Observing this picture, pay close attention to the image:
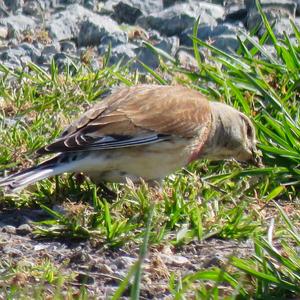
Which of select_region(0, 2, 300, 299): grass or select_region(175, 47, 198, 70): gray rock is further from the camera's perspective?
select_region(175, 47, 198, 70): gray rock

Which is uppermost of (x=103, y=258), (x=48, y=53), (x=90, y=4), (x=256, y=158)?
(x=90, y=4)

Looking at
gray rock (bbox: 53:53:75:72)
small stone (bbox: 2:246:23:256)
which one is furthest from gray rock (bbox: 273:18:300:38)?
small stone (bbox: 2:246:23:256)

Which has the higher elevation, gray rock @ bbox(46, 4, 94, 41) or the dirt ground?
gray rock @ bbox(46, 4, 94, 41)

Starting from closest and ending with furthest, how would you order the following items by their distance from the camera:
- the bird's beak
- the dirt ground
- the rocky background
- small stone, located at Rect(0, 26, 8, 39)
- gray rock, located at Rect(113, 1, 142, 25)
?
the dirt ground < the bird's beak < the rocky background < small stone, located at Rect(0, 26, 8, 39) < gray rock, located at Rect(113, 1, 142, 25)

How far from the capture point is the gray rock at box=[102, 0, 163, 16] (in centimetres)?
1024

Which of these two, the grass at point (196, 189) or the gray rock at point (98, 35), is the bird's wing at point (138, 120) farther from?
the gray rock at point (98, 35)

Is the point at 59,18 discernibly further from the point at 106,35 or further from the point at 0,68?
the point at 0,68

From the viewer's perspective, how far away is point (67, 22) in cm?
988

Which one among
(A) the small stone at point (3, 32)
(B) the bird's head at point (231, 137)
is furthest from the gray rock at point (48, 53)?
(B) the bird's head at point (231, 137)

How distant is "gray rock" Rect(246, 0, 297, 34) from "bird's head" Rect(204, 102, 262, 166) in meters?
2.07

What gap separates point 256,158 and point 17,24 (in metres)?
2.82

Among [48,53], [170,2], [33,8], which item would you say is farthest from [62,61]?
[170,2]

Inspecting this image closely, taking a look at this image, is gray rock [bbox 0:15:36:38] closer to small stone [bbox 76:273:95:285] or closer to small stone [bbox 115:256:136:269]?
small stone [bbox 115:256:136:269]

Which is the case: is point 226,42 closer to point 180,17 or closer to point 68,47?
point 180,17
